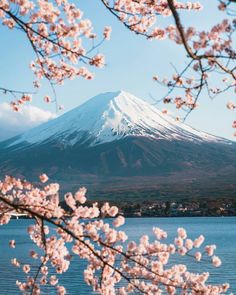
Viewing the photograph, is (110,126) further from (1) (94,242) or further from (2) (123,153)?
(1) (94,242)

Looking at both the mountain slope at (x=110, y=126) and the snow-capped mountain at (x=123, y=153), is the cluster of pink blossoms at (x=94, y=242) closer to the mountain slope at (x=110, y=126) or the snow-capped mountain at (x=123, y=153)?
the snow-capped mountain at (x=123, y=153)

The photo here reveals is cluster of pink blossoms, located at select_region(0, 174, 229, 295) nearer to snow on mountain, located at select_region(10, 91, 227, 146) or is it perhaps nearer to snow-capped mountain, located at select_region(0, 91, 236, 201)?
snow-capped mountain, located at select_region(0, 91, 236, 201)

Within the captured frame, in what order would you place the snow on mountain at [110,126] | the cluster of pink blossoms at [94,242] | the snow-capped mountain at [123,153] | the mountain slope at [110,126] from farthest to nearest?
the mountain slope at [110,126] → the snow on mountain at [110,126] → the snow-capped mountain at [123,153] → the cluster of pink blossoms at [94,242]

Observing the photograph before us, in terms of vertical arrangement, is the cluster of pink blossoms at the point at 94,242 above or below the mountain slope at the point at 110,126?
below

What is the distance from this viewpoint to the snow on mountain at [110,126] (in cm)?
15400

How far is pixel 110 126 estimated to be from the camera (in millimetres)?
163750

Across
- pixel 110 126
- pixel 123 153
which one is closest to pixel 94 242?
pixel 123 153

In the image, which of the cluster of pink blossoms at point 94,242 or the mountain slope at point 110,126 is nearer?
the cluster of pink blossoms at point 94,242

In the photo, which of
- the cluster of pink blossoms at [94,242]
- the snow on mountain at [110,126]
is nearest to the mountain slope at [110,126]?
the snow on mountain at [110,126]

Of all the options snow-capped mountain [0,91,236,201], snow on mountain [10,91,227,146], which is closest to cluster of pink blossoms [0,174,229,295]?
snow-capped mountain [0,91,236,201]

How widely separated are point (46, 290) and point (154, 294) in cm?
1446

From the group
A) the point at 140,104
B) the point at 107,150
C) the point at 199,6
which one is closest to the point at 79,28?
the point at 199,6

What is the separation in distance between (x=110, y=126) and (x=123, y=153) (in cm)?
2124

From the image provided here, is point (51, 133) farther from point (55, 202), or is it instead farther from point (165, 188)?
point (55, 202)
